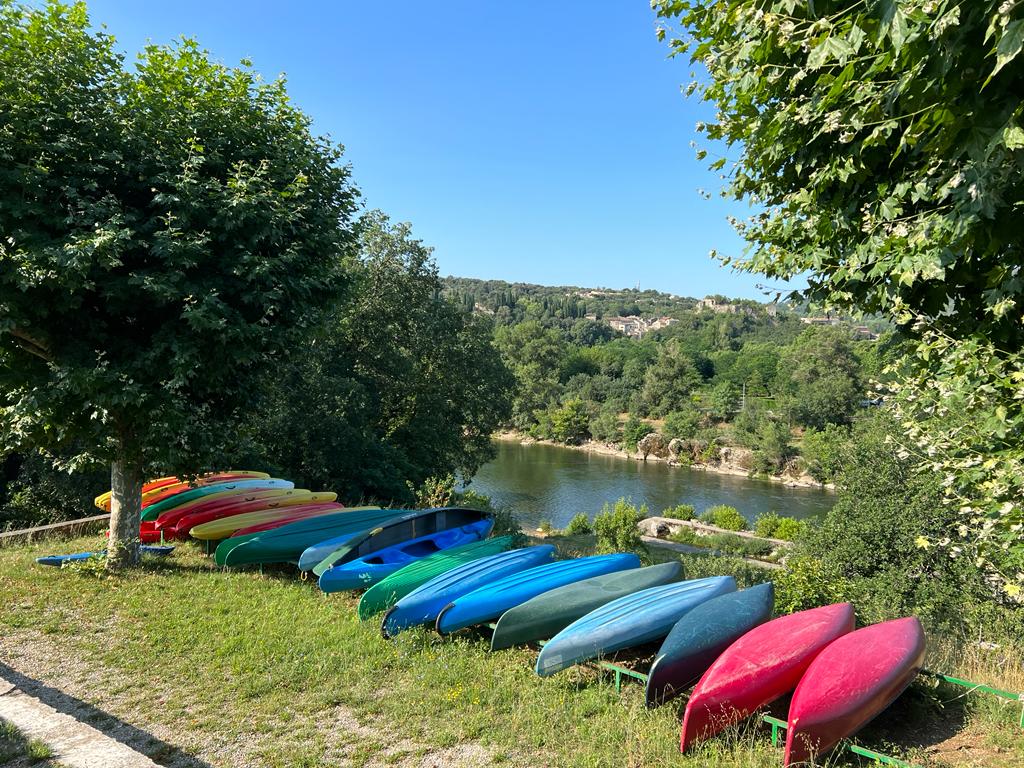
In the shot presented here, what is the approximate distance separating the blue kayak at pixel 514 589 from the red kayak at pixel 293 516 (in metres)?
4.45

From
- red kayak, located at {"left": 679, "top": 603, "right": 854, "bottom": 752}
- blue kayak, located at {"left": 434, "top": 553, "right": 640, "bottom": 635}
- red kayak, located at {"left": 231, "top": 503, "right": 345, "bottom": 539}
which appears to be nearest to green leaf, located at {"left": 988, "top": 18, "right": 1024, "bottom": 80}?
red kayak, located at {"left": 679, "top": 603, "right": 854, "bottom": 752}

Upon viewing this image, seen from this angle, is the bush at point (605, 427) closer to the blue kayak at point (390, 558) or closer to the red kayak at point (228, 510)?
the red kayak at point (228, 510)

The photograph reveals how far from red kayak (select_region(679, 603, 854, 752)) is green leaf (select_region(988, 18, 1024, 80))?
3.97 meters

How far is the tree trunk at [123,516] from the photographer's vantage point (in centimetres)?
806

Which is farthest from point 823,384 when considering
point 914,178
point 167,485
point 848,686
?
point 914,178

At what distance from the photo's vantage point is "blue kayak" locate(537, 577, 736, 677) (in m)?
5.09

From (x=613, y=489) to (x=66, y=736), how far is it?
40725 millimetres

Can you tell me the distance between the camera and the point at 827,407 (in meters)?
55.4

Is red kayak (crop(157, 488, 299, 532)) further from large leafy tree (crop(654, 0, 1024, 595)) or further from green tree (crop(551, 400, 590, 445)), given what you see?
green tree (crop(551, 400, 590, 445))

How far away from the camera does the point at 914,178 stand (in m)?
3.75

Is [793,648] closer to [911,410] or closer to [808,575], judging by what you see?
[911,410]

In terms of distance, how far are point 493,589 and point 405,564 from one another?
1936mm

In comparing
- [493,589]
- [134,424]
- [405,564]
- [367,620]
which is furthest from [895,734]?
[134,424]

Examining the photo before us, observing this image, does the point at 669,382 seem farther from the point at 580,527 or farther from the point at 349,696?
the point at 349,696
